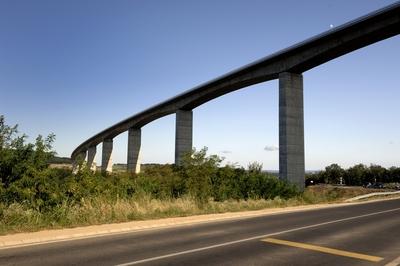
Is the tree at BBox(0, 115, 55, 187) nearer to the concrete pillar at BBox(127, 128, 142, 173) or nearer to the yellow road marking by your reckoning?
the yellow road marking

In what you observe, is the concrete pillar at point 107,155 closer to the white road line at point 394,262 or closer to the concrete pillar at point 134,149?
the concrete pillar at point 134,149

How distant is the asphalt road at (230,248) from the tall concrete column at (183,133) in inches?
1484

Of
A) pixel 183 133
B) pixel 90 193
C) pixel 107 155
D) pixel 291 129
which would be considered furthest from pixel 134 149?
pixel 90 193

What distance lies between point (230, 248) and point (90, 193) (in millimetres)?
7300

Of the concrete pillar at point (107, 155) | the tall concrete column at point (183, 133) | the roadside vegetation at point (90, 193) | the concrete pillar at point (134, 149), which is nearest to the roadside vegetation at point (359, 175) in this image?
the concrete pillar at point (107, 155)

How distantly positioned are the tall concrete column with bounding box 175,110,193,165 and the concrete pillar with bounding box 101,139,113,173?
120 feet

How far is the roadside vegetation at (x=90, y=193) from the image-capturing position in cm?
1295

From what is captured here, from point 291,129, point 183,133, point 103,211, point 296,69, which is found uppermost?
point 296,69

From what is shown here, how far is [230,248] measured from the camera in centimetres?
995

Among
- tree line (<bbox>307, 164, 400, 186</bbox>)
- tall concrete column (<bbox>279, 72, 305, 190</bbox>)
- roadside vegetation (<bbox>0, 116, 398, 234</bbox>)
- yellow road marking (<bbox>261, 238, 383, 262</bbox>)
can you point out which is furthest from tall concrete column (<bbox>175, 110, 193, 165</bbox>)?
tree line (<bbox>307, 164, 400, 186</bbox>)

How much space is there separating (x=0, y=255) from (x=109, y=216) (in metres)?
5.91

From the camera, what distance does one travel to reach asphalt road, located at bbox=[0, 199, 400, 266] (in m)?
8.48

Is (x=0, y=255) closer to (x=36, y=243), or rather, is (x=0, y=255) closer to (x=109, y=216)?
(x=36, y=243)

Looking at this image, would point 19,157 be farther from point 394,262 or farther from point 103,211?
point 394,262
